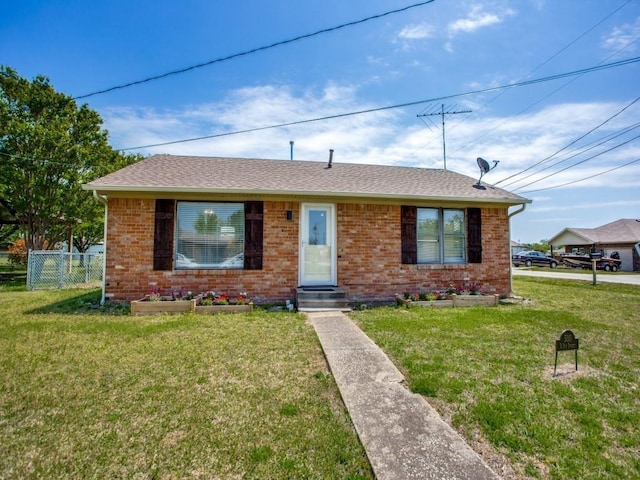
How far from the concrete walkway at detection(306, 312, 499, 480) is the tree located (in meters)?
14.9

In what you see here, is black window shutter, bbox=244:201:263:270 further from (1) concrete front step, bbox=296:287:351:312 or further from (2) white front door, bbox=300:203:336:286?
(1) concrete front step, bbox=296:287:351:312

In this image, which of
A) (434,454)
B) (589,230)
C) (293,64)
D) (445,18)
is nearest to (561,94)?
(445,18)

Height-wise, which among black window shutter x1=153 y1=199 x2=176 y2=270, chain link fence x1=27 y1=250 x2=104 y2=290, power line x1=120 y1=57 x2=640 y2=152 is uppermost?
power line x1=120 y1=57 x2=640 y2=152

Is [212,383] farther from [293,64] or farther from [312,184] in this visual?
[293,64]

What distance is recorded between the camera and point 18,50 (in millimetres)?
7746

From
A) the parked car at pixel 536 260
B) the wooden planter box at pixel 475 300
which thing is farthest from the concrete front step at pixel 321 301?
the parked car at pixel 536 260

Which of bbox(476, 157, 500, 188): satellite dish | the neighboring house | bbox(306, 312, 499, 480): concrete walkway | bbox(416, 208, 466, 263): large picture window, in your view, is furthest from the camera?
the neighboring house

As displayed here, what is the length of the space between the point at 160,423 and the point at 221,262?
5292 millimetres

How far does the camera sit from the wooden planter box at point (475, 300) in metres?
7.77

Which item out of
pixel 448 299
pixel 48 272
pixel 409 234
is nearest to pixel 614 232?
pixel 448 299

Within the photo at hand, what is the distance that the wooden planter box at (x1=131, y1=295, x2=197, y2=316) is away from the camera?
6500 millimetres

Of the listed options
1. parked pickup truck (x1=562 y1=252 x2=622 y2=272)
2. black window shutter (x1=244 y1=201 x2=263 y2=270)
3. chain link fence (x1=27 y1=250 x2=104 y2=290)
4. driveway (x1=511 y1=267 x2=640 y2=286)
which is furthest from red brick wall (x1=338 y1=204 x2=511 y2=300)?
parked pickup truck (x1=562 y1=252 x2=622 y2=272)

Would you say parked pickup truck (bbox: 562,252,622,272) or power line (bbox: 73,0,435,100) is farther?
parked pickup truck (bbox: 562,252,622,272)

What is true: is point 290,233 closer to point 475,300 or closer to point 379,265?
point 379,265
